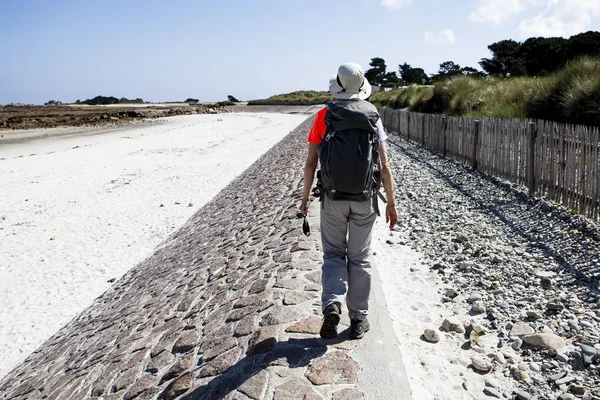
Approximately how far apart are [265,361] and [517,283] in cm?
315

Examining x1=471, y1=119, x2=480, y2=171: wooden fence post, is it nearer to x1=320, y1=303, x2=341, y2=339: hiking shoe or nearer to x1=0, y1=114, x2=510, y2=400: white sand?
x1=0, y1=114, x2=510, y2=400: white sand

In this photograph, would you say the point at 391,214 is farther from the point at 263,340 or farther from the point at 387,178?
the point at 263,340

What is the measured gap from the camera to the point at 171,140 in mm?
34250

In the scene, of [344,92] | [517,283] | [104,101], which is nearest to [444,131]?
[517,283]

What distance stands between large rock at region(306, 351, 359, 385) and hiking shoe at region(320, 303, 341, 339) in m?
0.15

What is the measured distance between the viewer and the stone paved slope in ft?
10.3

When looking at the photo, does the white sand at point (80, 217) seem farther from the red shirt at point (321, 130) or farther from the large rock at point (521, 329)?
the large rock at point (521, 329)

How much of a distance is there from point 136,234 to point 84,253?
137cm

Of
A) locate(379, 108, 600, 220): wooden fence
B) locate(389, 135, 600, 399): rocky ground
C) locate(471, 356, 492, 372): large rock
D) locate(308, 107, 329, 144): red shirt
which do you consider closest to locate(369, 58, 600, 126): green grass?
locate(379, 108, 600, 220): wooden fence

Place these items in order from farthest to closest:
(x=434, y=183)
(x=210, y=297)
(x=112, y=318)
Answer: (x=434, y=183), (x=112, y=318), (x=210, y=297)

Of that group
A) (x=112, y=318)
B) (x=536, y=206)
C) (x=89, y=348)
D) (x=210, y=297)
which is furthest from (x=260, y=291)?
(x=536, y=206)

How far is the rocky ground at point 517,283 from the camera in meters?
3.57

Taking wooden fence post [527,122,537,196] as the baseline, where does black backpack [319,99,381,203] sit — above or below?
above

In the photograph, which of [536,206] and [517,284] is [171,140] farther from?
[517,284]
